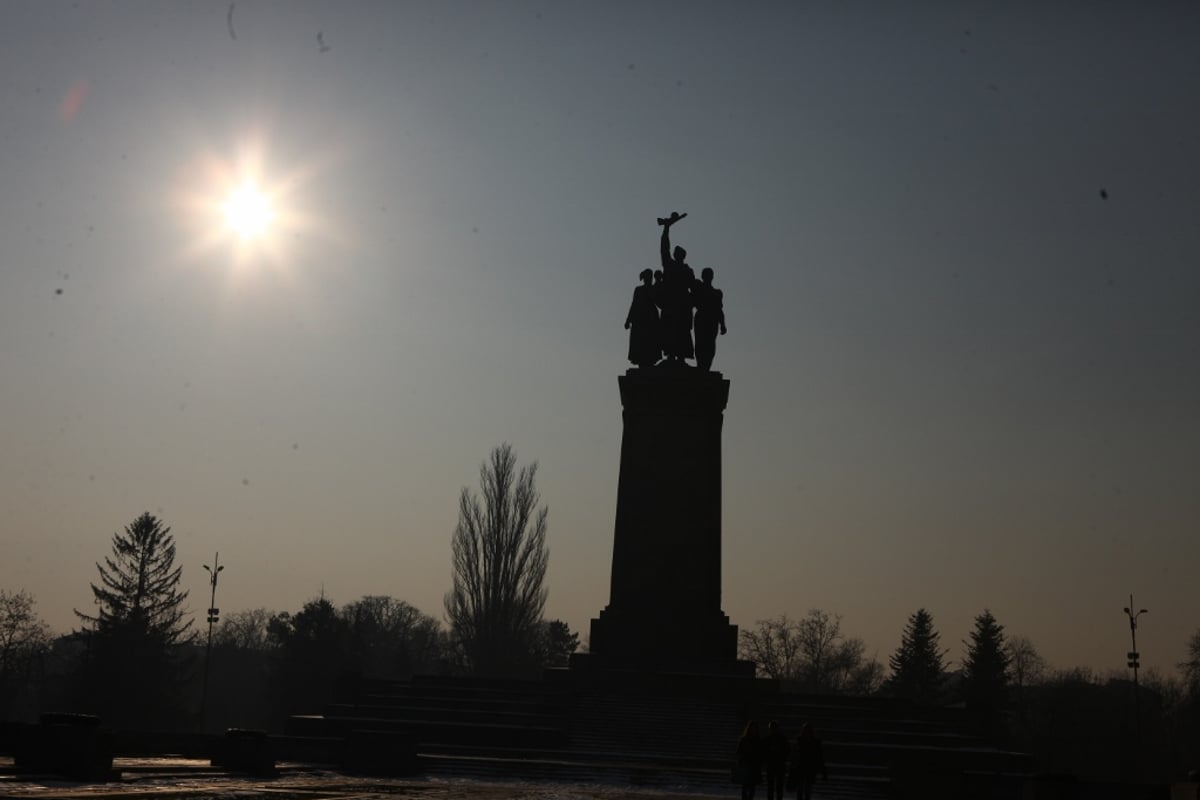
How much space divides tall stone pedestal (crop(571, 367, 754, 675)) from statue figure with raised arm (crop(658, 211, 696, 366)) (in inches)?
47.2

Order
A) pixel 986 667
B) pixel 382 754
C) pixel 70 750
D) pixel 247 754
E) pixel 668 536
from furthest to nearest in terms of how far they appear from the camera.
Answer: pixel 986 667, pixel 668 536, pixel 382 754, pixel 247 754, pixel 70 750

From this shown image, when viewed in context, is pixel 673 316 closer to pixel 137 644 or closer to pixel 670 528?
pixel 670 528

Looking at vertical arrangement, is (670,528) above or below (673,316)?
below

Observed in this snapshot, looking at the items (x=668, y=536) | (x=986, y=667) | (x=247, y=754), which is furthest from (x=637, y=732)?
(x=986, y=667)

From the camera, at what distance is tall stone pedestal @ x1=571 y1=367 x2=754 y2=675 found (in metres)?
32.6

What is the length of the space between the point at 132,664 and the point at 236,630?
71.8 meters

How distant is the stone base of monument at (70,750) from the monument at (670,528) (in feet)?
49.8

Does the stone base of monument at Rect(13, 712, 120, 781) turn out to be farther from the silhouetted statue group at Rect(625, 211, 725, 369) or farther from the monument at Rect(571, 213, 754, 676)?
the silhouetted statue group at Rect(625, 211, 725, 369)

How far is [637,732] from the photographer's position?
2777 centimetres

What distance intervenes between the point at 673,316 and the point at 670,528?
20.4 feet

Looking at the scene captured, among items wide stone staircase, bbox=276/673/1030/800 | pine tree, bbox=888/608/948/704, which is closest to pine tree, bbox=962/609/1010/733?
pine tree, bbox=888/608/948/704

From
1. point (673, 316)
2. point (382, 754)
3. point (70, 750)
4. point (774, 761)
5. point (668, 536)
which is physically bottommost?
point (382, 754)

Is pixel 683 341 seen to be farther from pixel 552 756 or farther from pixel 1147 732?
pixel 1147 732

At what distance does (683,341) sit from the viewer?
36125mm
